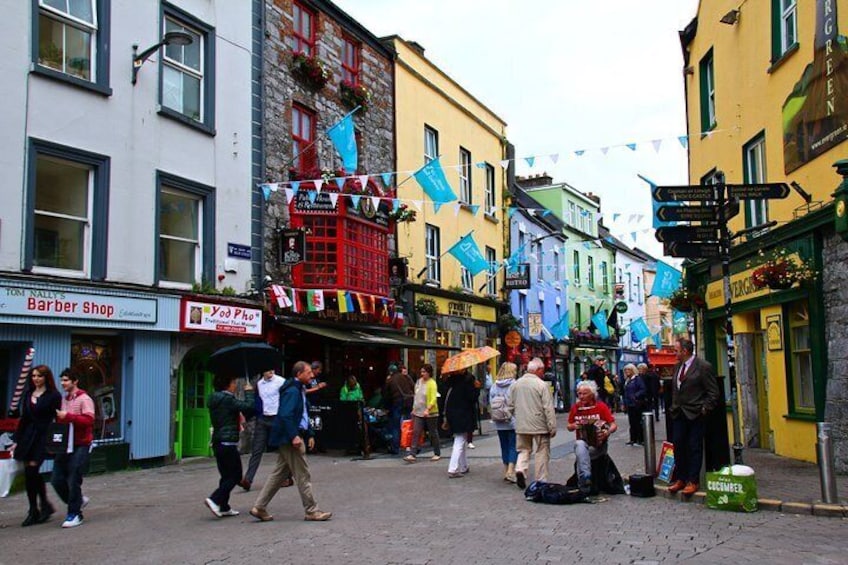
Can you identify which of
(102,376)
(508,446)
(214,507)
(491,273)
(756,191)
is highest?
(491,273)

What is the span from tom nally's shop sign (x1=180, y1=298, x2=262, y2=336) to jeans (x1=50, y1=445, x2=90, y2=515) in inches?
249

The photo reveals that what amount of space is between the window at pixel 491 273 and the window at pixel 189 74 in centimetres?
1623

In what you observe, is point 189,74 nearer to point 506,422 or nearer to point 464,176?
point 506,422

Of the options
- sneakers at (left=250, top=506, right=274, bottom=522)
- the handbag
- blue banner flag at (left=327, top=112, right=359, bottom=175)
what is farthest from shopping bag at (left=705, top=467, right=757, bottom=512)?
blue banner flag at (left=327, top=112, right=359, bottom=175)

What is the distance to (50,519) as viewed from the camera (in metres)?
9.88

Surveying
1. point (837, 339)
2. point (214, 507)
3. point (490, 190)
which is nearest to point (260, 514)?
point (214, 507)

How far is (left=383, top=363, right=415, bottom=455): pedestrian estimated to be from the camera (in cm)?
1714

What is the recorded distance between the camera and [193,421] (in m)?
17.1

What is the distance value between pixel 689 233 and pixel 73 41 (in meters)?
10.7

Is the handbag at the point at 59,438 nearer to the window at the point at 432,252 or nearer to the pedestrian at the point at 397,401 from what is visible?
the pedestrian at the point at 397,401

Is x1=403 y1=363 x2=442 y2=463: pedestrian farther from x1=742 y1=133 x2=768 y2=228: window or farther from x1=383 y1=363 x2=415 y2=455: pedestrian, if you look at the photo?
x1=742 y1=133 x2=768 y2=228: window

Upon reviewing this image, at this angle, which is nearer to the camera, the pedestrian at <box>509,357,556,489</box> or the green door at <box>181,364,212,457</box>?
the pedestrian at <box>509,357,556,489</box>

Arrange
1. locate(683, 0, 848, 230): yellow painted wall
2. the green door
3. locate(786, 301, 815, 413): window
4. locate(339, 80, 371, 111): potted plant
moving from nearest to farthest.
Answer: locate(683, 0, 848, 230): yellow painted wall < locate(786, 301, 815, 413): window < the green door < locate(339, 80, 371, 111): potted plant

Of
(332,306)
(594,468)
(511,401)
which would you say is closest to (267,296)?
(332,306)
